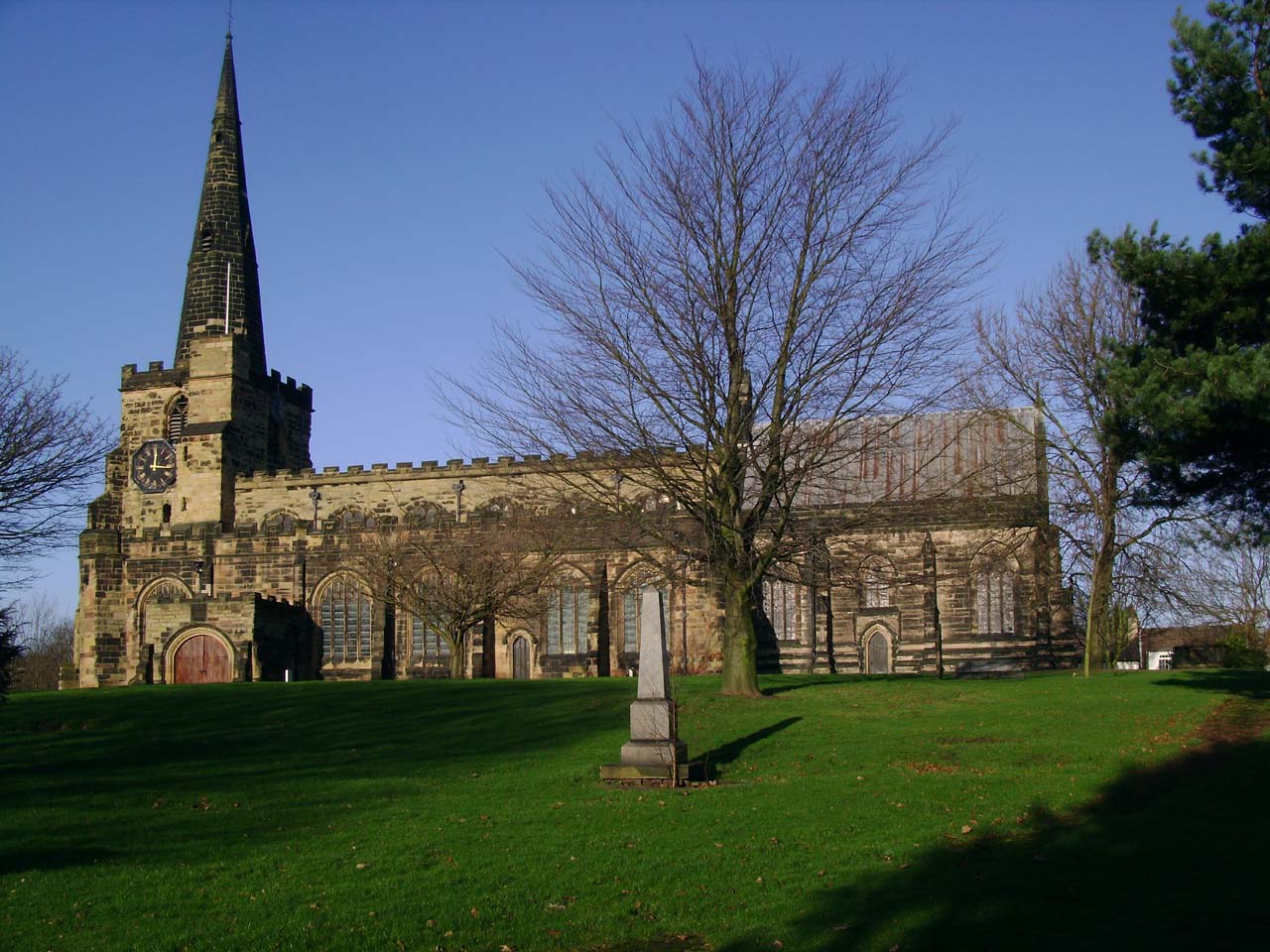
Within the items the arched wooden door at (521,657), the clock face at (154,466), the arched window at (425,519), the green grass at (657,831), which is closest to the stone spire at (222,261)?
the clock face at (154,466)

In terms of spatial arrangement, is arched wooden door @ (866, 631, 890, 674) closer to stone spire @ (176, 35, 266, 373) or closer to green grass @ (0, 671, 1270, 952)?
green grass @ (0, 671, 1270, 952)

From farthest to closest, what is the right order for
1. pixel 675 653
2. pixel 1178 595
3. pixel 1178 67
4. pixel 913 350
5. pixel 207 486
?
pixel 207 486
pixel 675 653
pixel 1178 595
pixel 913 350
pixel 1178 67

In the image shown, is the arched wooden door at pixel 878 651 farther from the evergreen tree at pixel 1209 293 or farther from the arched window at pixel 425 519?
the evergreen tree at pixel 1209 293

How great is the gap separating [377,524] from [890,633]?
1780 centimetres

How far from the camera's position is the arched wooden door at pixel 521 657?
43062 mm

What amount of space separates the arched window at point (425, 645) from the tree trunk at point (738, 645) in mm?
→ 21090

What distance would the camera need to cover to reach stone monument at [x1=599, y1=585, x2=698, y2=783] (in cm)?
1590

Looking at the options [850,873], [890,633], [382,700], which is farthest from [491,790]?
[890,633]

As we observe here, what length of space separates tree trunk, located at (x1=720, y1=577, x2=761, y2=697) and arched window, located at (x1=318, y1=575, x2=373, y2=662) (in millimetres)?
23083

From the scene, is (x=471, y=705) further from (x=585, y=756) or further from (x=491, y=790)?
(x=491, y=790)

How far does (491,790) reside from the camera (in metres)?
15.7

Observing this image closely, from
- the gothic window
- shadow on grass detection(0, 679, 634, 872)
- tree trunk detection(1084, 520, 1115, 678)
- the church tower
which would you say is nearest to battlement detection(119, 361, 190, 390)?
the church tower

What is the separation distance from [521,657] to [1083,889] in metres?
33.8

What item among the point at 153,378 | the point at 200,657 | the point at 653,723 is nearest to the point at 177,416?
the point at 153,378
